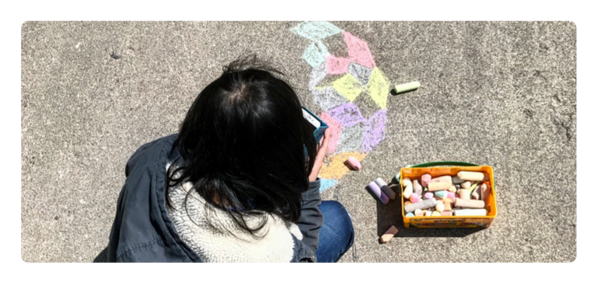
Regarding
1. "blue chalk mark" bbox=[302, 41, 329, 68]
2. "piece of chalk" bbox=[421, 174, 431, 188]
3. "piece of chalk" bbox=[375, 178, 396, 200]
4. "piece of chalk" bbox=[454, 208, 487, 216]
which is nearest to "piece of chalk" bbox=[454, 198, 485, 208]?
"piece of chalk" bbox=[454, 208, 487, 216]

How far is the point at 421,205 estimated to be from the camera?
2.35 meters

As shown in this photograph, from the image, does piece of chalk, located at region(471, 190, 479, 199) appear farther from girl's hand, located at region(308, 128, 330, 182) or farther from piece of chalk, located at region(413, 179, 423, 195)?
girl's hand, located at region(308, 128, 330, 182)

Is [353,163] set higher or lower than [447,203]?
higher

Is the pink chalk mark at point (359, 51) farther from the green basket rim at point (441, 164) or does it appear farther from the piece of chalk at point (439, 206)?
the piece of chalk at point (439, 206)

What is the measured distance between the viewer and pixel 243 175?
1.55 m

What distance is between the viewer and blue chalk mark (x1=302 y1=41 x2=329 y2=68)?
9.18 feet

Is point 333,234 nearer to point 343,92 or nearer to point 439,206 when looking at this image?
point 439,206

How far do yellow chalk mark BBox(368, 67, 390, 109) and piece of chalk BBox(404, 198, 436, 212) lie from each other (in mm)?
603

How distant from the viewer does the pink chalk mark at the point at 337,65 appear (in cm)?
276

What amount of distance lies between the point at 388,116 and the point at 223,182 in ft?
4.50

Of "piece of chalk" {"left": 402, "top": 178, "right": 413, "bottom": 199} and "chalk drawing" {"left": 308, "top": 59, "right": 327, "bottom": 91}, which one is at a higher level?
"chalk drawing" {"left": 308, "top": 59, "right": 327, "bottom": 91}

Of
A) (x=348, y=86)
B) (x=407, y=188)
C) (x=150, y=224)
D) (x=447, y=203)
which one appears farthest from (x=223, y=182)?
(x=348, y=86)

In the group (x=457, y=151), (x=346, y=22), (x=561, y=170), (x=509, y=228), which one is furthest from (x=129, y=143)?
(x=561, y=170)

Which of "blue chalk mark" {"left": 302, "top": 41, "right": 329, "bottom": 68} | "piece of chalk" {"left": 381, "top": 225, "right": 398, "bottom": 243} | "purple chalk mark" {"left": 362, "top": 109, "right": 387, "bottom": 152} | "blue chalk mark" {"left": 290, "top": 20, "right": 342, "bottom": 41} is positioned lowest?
"piece of chalk" {"left": 381, "top": 225, "right": 398, "bottom": 243}
